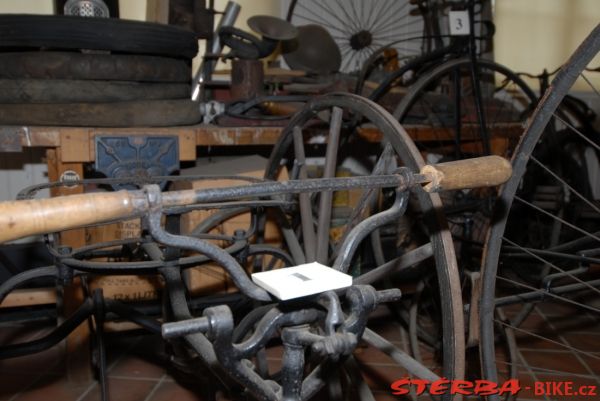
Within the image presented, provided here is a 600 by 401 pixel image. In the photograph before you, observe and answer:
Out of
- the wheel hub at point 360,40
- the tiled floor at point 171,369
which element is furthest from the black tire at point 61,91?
the wheel hub at point 360,40

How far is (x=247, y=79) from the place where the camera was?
211 cm

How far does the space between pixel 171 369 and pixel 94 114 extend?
0.84 m

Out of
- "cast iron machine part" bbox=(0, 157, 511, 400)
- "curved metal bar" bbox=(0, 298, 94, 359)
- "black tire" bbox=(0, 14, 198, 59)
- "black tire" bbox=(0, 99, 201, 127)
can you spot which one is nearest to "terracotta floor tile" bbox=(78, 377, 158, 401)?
"curved metal bar" bbox=(0, 298, 94, 359)

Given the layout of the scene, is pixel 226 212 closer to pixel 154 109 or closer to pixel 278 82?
pixel 154 109

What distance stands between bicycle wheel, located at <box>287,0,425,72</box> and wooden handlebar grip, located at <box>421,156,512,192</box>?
234 cm

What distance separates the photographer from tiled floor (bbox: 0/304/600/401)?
67.8 inches

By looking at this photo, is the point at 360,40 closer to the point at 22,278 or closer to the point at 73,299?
the point at 73,299

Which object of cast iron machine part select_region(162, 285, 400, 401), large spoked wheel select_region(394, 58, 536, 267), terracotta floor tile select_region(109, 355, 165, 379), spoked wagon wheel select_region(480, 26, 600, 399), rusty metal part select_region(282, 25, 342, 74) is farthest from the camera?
rusty metal part select_region(282, 25, 342, 74)

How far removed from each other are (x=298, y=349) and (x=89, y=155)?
47.0 inches

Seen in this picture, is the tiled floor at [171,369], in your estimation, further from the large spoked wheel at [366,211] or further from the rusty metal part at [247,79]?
the rusty metal part at [247,79]

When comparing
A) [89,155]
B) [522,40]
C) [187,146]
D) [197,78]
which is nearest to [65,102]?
[89,155]

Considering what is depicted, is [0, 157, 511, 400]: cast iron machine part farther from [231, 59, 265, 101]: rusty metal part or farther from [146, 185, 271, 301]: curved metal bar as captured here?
[231, 59, 265, 101]: rusty metal part

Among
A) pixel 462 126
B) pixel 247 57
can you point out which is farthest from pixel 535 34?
pixel 247 57

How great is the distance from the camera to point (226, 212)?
67.1 inches
